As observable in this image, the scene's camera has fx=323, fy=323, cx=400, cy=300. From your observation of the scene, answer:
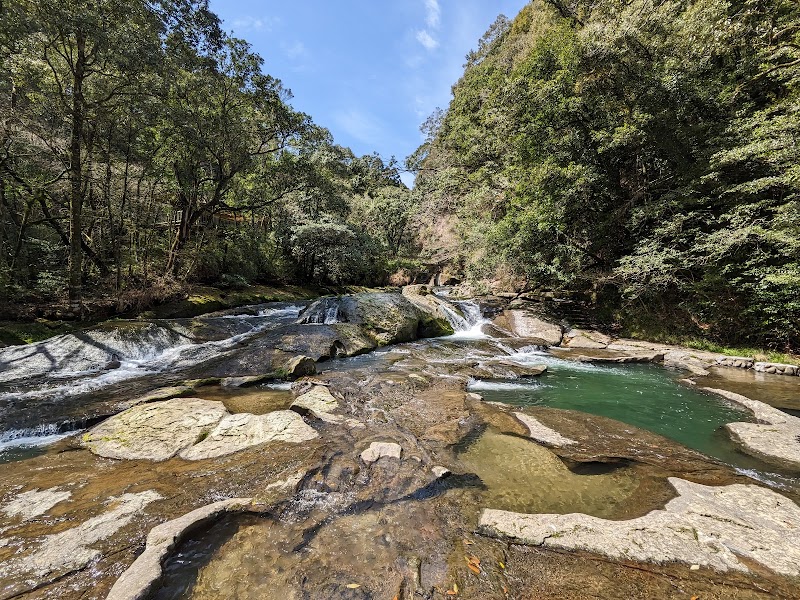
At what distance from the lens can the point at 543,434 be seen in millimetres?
5043

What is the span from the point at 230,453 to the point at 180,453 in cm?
65

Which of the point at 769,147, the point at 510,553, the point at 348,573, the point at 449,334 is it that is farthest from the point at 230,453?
the point at 769,147

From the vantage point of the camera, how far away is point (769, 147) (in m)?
8.39

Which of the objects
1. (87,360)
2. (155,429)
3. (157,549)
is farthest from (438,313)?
(157,549)

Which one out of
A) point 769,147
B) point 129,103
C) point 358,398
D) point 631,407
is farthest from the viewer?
point 129,103

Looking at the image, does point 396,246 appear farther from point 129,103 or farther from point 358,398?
point 358,398

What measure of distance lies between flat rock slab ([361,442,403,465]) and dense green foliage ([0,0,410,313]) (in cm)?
1184

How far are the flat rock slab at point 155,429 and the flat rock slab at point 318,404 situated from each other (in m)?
1.19

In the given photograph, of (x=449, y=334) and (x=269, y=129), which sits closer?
(x=449, y=334)

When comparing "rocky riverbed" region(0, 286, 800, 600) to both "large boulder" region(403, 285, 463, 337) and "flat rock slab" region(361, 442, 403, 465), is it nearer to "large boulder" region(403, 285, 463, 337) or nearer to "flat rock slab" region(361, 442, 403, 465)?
"flat rock slab" region(361, 442, 403, 465)

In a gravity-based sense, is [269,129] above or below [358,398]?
above

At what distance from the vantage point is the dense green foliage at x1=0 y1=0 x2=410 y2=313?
31.0 feet

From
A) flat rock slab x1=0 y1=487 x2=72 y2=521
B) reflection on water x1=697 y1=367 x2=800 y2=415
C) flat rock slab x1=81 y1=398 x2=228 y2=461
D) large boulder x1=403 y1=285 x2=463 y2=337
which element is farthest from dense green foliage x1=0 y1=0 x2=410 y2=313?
reflection on water x1=697 y1=367 x2=800 y2=415

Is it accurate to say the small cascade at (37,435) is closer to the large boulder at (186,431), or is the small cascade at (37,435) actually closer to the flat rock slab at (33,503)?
the large boulder at (186,431)
